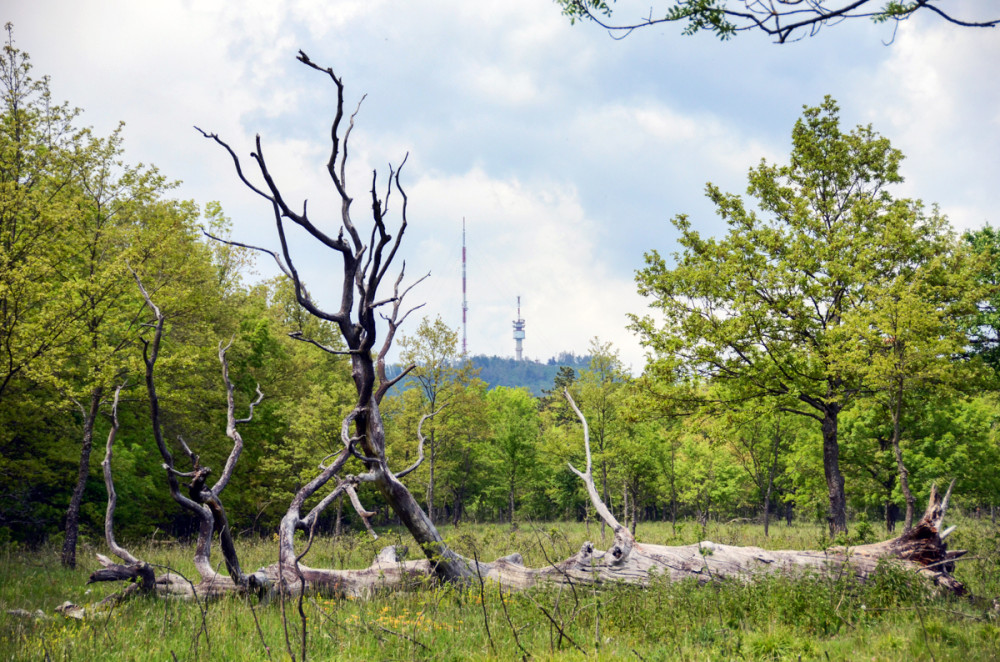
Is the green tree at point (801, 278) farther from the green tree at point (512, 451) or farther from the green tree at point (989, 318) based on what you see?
the green tree at point (512, 451)

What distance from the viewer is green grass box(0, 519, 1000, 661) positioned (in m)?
5.31

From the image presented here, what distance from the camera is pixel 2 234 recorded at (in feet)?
40.3

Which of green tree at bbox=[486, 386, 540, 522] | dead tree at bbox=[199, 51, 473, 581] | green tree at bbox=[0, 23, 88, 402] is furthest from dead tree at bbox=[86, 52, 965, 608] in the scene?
green tree at bbox=[486, 386, 540, 522]

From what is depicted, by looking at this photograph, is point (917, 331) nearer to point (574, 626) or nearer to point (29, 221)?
point (574, 626)

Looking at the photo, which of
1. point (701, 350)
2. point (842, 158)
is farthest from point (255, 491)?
point (842, 158)

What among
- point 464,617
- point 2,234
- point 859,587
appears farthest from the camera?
point 2,234

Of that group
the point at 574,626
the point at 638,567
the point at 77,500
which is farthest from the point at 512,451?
the point at 574,626

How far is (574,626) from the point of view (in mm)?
6410

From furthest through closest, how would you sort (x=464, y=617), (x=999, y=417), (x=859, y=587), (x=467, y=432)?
(x=467, y=432) < (x=999, y=417) < (x=859, y=587) < (x=464, y=617)

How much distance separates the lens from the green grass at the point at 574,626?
17.4 feet

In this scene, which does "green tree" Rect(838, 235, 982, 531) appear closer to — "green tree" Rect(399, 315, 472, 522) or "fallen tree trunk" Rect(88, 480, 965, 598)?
"fallen tree trunk" Rect(88, 480, 965, 598)

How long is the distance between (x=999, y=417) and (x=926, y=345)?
15025 millimetres

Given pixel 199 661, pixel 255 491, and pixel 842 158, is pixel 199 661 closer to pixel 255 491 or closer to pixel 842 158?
pixel 842 158

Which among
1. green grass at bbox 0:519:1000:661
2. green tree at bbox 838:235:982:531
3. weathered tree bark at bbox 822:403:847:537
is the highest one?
green tree at bbox 838:235:982:531
